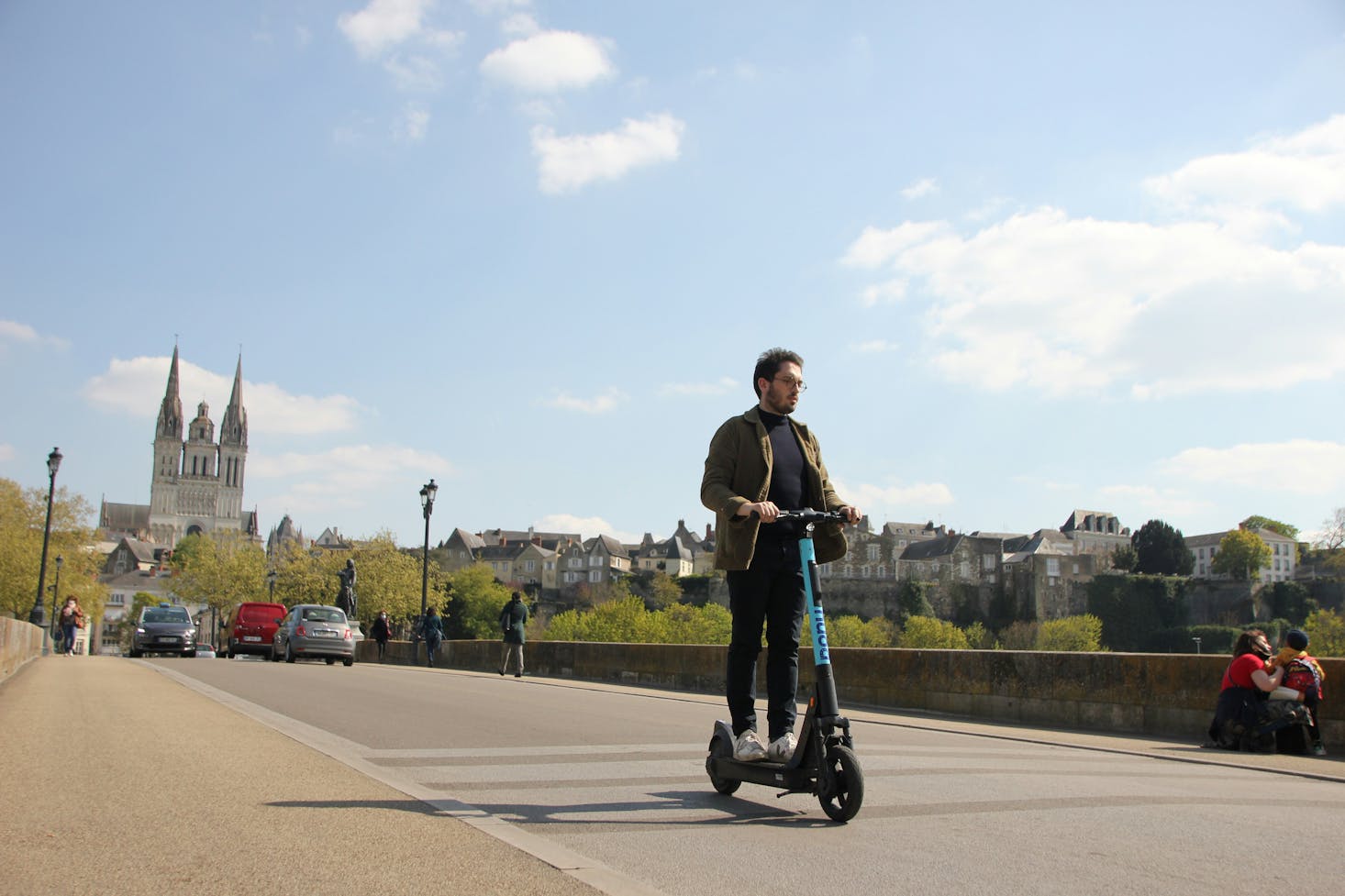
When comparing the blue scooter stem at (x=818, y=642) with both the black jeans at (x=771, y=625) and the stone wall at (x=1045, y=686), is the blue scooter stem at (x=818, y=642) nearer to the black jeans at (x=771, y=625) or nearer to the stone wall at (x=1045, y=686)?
the black jeans at (x=771, y=625)

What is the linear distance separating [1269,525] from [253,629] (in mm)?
168715

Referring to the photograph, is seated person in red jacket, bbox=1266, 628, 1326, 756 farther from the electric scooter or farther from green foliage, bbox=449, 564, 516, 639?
green foliage, bbox=449, 564, 516, 639

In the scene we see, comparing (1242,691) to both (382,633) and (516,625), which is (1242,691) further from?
(382,633)

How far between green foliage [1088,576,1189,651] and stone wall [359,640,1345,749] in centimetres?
11153

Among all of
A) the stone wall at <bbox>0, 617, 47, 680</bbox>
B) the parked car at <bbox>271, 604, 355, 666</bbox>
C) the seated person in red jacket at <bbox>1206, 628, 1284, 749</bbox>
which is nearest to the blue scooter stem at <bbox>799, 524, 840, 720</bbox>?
the seated person in red jacket at <bbox>1206, 628, 1284, 749</bbox>

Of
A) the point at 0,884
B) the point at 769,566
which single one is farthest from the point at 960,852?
the point at 0,884

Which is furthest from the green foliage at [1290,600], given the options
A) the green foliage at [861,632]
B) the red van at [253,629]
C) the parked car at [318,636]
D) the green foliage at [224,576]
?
the parked car at [318,636]

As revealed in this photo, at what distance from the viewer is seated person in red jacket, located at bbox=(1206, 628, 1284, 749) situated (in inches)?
358

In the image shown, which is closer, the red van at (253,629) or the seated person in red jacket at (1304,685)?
the seated person in red jacket at (1304,685)

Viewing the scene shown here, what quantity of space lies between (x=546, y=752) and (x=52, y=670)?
15.0m

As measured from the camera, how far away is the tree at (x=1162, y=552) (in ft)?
422

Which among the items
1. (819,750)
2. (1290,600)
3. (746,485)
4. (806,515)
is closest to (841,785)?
(819,750)

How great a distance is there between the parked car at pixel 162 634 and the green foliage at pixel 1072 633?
94.6 metres

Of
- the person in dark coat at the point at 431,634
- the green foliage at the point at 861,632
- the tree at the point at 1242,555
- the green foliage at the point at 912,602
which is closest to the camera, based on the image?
the person in dark coat at the point at 431,634
